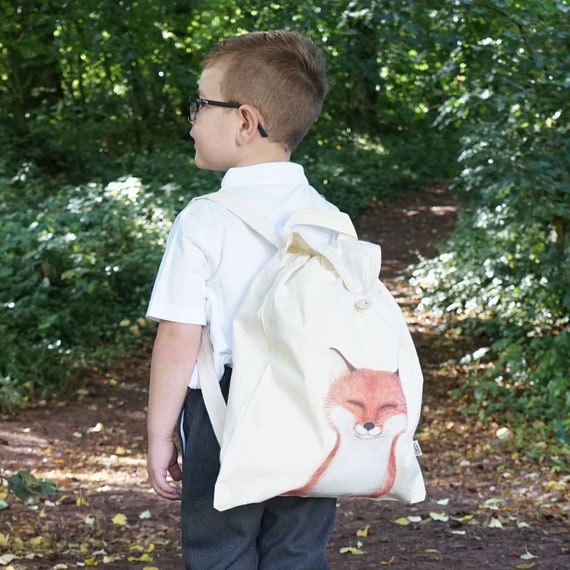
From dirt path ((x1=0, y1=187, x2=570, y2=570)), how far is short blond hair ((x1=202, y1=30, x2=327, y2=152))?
2.37 metres

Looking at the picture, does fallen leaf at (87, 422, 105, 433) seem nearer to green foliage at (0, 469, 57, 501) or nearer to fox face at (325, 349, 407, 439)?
green foliage at (0, 469, 57, 501)

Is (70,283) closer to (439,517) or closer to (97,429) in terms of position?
(97,429)

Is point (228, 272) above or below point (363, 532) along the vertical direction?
above

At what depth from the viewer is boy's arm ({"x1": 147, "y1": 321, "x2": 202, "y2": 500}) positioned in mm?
2320

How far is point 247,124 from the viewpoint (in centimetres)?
240

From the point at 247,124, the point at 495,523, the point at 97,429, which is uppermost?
the point at 247,124

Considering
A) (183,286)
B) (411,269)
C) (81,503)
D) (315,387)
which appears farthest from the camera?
(411,269)

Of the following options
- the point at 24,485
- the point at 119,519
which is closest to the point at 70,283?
the point at 119,519

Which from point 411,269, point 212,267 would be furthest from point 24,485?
point 411,269

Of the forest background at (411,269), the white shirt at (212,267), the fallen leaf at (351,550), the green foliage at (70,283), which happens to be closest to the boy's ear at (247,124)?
the white shirt at (212,267)

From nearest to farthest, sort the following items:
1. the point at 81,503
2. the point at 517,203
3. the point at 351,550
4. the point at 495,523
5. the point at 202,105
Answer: the point at 202,105 < the point at 351,550 < the point at 495,523 < the point at 81,503 < the point at 517,203

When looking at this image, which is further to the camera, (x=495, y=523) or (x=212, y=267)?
(x=495, y=523)

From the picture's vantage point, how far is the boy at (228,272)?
2.32 meters

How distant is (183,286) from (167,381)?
22cm
